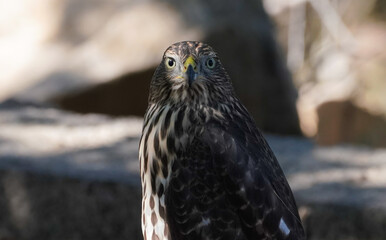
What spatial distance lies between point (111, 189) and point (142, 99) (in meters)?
3.55

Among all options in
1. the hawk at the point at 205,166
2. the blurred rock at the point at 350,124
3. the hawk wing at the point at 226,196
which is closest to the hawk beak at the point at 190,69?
the hawk at the point at 205,166

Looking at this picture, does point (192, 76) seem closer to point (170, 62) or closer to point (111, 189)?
point (170, 62)

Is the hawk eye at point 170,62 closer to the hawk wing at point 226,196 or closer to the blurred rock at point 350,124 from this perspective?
the hawk wing at point 226,196

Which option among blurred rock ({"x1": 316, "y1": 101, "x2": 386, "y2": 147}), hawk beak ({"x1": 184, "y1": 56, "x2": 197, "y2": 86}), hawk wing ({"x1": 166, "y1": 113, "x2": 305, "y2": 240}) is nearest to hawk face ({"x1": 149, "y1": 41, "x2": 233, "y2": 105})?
hawk beak ({"x1": 184, "y1": 56, "x2": 197, "y2": 86})

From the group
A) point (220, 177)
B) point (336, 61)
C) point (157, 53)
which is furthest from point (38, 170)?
point (336, 61)

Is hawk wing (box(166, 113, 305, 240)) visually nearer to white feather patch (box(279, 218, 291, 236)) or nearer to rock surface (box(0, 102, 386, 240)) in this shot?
white feather patch (box(279, 218, 291, 236))

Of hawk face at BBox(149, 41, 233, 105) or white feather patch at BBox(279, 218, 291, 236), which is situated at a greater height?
hawk face at BBox(149, 41, 233, 105)

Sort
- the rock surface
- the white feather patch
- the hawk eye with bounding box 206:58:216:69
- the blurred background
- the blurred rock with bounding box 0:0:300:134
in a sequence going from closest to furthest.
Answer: the white feather patch → the hawk eye with bounding box 206:58:216:69 → the rock surface → the blurred background → the blurred rock with bounding box 0:0:300:134

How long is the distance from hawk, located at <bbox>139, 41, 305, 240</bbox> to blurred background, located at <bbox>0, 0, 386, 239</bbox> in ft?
4.00

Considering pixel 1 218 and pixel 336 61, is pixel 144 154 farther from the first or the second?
pixel 336 61

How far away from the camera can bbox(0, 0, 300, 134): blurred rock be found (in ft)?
27.0

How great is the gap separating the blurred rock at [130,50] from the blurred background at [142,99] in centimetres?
1

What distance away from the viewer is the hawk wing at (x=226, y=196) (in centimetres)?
324

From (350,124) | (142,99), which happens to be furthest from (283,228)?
(350,124)
